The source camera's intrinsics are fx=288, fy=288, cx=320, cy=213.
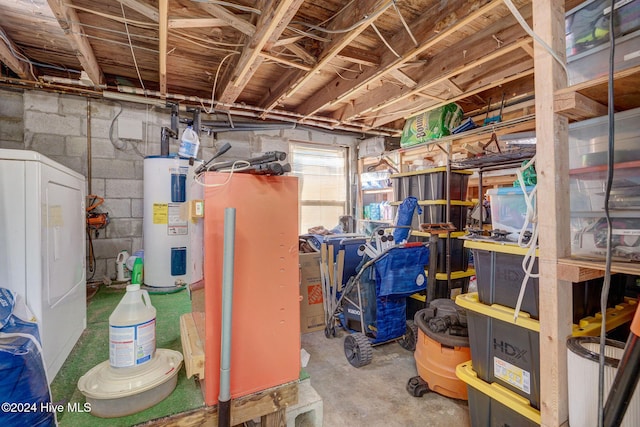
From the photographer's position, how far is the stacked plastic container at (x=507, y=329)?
1.24 meters

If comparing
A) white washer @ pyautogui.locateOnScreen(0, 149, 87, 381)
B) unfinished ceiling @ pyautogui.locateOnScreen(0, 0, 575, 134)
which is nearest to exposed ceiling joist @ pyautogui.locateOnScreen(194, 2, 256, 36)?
unfinished ceiling @ pyautogui.locateOnScreen(0, 0, 575, 134)

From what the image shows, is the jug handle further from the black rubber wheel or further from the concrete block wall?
the concrete block wall

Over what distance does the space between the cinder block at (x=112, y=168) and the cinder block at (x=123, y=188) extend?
0.06 metres

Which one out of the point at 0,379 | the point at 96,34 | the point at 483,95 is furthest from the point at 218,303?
the point at 483,95

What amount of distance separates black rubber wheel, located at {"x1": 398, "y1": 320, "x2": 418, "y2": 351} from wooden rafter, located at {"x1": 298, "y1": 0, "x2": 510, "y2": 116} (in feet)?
7.38

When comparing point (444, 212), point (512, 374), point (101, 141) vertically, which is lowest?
point (512, 374)

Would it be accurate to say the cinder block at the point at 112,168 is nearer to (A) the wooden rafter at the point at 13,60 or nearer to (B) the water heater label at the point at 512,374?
(A) the wooden rafter at the point at 13,60

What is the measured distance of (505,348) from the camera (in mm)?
1345

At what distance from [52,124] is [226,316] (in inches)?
132

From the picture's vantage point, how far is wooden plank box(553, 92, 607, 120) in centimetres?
90

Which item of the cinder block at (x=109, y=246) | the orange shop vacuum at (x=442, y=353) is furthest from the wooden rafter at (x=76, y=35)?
the orange shop vacuum at (x=442, y=353)

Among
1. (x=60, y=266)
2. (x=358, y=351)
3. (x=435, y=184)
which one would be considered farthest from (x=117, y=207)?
(x=435, y=184)

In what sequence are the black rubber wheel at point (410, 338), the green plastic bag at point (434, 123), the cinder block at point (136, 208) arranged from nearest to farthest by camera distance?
the black rubber wheel at point (410, 338) < the cinder block at point (136, 208) < the green plastic bag at point (434, 123)

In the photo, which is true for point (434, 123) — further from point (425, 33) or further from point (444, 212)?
point (425, 33)
